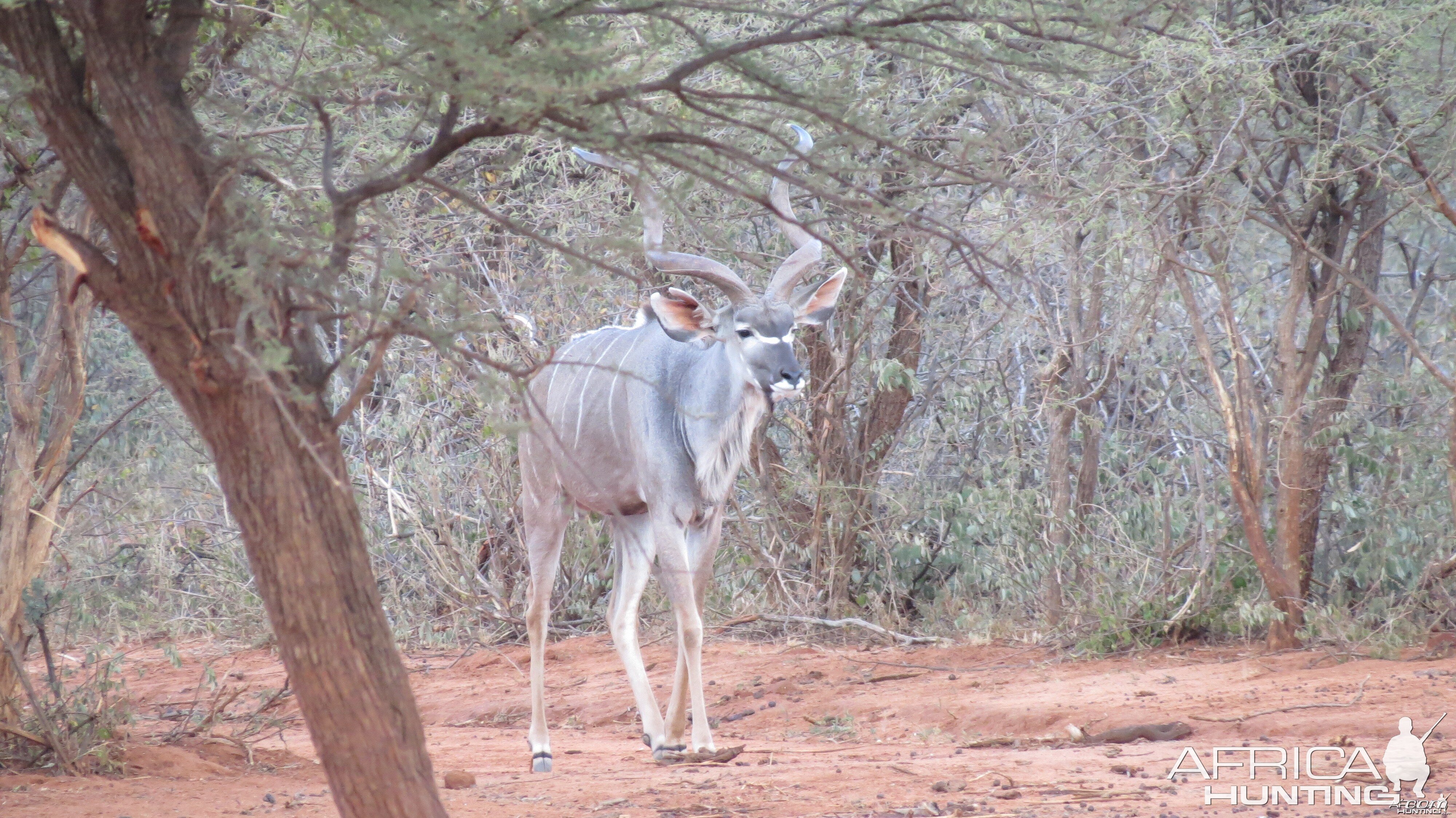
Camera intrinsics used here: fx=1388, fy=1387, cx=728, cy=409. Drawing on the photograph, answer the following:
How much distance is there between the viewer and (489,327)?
255 cm

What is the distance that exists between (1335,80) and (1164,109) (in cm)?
71

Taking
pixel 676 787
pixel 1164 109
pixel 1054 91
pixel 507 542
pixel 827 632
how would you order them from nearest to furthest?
pixel 676 787, pixel 1054 91, pixel 1164 109, pixel 827 632, pixel 507 542

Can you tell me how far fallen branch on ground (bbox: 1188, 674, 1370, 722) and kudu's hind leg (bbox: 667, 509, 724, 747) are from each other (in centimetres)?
196

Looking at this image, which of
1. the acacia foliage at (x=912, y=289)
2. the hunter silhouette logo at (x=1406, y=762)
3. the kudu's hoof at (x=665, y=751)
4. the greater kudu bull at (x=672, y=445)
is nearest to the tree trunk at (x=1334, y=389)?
the acacia foliage at (x=912, y=289)

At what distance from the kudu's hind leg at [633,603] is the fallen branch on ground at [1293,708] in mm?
2183

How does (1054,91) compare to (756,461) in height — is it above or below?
above

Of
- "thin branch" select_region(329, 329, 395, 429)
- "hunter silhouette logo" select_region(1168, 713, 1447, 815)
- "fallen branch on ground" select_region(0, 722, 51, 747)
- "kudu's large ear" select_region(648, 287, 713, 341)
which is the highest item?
"kudu's large ear" select_region(648, 287, 713, 341)

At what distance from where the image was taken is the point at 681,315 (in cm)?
565

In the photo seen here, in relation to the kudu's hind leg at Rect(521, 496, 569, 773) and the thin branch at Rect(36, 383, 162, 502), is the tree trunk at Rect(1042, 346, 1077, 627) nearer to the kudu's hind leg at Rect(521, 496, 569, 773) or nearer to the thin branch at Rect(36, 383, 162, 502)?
the kudu's hind leg at Rect(521, 496, 569, 773)

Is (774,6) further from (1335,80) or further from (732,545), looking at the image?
(732,545)

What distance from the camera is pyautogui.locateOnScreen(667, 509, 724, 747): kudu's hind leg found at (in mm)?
5578

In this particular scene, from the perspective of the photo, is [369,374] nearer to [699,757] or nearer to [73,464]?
[73,464]

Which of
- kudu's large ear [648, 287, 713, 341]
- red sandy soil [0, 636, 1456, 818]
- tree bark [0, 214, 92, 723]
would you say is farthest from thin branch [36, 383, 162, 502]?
kudu's large ear [648, 287, 713, 341]

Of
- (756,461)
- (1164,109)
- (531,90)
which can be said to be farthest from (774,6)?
(531,90)
